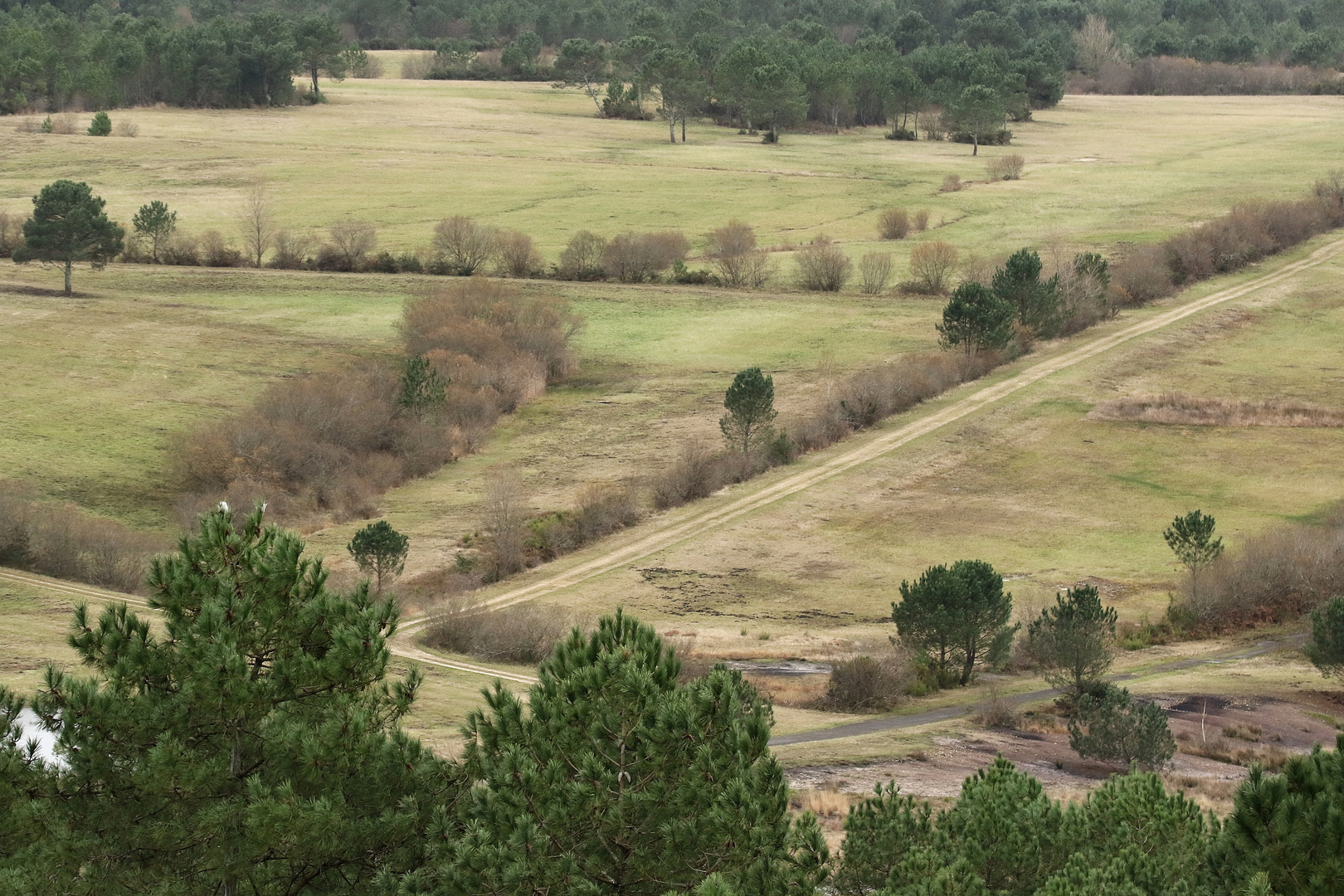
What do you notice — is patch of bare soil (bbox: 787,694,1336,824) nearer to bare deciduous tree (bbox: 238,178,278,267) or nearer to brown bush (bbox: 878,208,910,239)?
brown bush (bbox: 878,208,910,239)

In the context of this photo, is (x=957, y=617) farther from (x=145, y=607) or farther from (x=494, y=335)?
(x=494, y=335)

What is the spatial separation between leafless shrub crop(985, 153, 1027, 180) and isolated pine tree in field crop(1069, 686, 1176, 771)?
10016 cm

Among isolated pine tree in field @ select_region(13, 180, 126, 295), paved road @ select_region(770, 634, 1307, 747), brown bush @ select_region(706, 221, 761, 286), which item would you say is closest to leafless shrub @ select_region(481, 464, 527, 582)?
paved road @ select_region(770, 634, 1307, 747)

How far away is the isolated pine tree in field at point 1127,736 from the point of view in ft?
111

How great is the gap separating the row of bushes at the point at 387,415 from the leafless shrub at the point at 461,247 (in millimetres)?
11017

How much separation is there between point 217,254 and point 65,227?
14.8 meters

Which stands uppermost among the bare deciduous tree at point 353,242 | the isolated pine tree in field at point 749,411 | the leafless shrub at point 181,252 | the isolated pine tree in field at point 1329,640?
the bare deciduous tree at point 353,242

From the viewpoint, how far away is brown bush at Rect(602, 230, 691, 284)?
98.9m

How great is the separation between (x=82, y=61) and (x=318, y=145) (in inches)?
1339

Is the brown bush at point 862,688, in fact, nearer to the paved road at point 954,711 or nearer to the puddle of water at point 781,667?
the paved road at point 954,711

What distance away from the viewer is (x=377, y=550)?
1953 inches

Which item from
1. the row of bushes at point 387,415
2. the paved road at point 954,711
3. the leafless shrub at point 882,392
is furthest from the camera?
the leafless shrub at point 882,392

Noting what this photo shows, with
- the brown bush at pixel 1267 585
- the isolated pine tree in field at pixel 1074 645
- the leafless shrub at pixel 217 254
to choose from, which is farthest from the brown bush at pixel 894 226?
the isolated pine tree in field at pixel 1074 645

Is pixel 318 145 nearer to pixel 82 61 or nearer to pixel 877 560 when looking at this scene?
pixel 82 61
